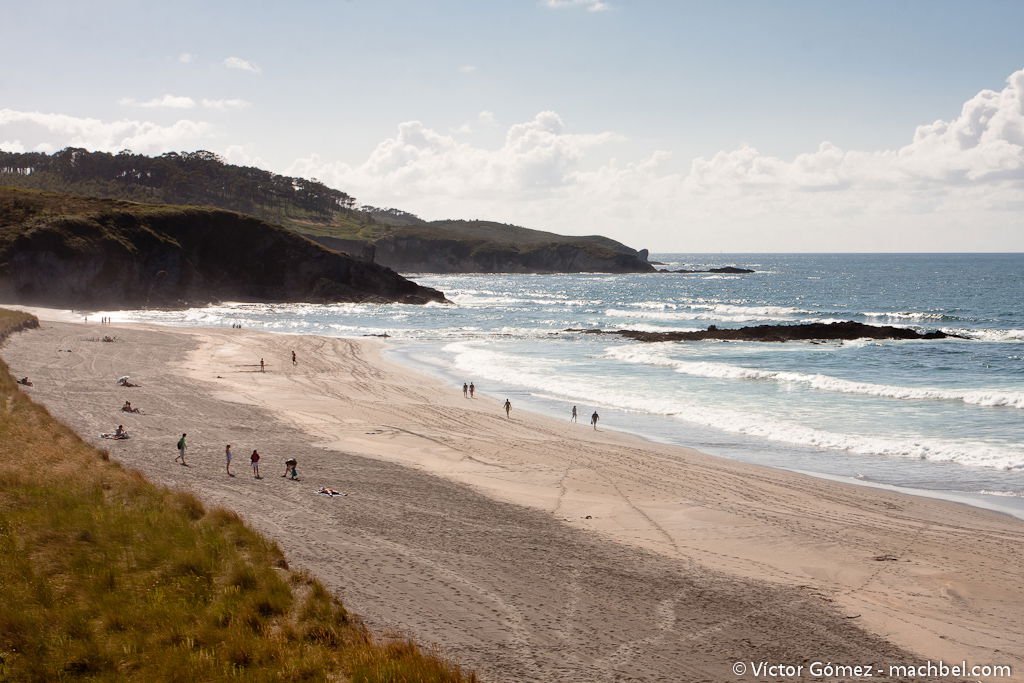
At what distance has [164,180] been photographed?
516 feet

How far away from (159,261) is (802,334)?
71051mm

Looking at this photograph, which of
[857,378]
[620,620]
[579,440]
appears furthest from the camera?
[857,378]

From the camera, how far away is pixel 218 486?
1892cm

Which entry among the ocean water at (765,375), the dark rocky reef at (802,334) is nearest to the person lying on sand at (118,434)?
the ocean water at (765,375)

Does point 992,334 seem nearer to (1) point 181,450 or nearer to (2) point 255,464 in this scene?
(2) point 255,464

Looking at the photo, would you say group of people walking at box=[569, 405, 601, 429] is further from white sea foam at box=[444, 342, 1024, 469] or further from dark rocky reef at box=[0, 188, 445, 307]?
dark rocky reef at box=[0, 188, 445, 307]

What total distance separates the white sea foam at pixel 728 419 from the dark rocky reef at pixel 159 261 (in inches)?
2064

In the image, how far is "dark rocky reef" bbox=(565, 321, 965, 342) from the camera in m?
59.1

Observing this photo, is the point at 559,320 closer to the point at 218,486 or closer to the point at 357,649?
the point at 218,486

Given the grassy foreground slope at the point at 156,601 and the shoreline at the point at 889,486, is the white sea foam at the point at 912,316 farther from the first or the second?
the grassy foreground slope at the point at 156,601

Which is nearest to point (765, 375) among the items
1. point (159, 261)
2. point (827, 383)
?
point (827, 383)

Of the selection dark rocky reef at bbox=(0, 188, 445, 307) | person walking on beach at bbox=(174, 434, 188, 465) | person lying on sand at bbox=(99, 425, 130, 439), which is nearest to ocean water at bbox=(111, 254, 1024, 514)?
dark rocky reef at bbox=(0, 188, 445, 307)

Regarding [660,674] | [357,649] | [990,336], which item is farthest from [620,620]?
[990,336]

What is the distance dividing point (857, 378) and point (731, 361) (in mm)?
8603
